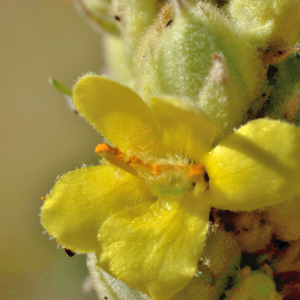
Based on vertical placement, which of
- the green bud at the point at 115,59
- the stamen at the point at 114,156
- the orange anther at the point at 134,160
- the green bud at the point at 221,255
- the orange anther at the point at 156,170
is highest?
the green bud at the point at 115,59

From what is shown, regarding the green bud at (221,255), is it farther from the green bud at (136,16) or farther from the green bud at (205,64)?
the green bud at (136,16)

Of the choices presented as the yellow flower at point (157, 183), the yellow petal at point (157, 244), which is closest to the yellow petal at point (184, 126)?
the yellow flower at point (157, 183)

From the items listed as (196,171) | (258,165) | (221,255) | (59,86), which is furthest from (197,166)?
Answer: (59,86)

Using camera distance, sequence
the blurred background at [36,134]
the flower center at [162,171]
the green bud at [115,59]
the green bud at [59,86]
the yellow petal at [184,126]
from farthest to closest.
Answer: the blurred background at [36,134]
the green bud at [115,59]
the green bud at [59,86]
the flower center at [162,171]
the yellow petal at [184,126]

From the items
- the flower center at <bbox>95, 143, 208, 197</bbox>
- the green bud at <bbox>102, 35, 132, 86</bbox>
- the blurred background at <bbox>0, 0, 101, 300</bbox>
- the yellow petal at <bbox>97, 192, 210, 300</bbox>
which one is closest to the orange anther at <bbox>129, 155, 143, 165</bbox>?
the flower center at <bbox>95, 143, 208, 197</bbox>

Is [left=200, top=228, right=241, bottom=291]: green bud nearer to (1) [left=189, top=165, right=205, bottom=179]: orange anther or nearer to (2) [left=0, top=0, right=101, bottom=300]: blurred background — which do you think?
(1) [left=189, top=165, right=205, bottom=179]: orange anther
